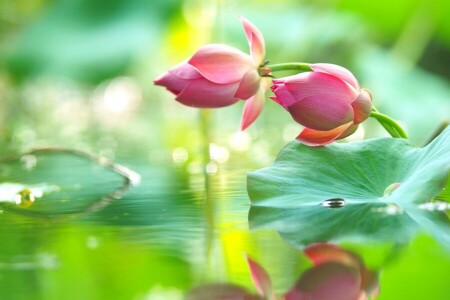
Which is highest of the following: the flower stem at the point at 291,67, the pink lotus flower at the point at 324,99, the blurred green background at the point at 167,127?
the flower stem at the point at 291,67

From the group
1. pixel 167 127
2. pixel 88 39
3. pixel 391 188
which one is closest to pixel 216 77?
pixel 391 188

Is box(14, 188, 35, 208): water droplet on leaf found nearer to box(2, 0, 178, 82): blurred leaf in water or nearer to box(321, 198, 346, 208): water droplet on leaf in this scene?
box(321, 198, 346, 208): water droplet on leaf

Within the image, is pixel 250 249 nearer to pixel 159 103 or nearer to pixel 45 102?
pixel 45 102

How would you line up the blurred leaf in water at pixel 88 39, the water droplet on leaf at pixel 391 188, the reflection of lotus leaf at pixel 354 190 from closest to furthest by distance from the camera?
the reflection of lotus leaf at pixel 354 190, the water droplet on leaf at pixel 391 188, the blurred leaf in water at pixel 88 39

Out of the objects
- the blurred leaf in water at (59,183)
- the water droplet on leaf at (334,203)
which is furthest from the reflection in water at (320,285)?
the blurred leaf in water at (59,183)

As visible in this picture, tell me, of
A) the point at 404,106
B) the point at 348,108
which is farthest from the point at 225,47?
the point at 404,106

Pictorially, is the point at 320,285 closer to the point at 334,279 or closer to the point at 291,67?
the point at 334,279

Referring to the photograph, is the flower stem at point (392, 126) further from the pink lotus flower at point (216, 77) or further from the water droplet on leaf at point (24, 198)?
the water droplet on leaf at point (24, 198)
